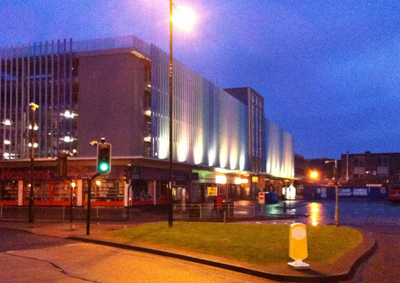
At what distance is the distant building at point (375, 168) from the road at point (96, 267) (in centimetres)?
10785

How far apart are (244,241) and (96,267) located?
5300mm

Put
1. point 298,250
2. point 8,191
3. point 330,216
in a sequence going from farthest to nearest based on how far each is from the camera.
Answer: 1. point 8,191
2. point 330,216
3. point 298,250

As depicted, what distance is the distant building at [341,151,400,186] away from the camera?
115m

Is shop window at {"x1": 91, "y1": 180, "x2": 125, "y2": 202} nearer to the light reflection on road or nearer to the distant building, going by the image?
the light reflection on road

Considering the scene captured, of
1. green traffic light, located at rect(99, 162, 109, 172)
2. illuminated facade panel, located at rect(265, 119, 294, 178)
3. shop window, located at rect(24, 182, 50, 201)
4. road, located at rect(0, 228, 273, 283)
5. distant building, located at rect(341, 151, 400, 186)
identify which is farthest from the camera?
distant building, located at rect(341, 151, 400, 186)

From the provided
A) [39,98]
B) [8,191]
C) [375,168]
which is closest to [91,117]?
[39,98]

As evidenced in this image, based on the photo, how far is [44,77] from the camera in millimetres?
46125

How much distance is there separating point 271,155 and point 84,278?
8352cm

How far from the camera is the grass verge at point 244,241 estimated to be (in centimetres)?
1245

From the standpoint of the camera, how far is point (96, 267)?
11.4 m

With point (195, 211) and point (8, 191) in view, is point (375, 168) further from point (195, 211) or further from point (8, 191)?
point (195, 211)

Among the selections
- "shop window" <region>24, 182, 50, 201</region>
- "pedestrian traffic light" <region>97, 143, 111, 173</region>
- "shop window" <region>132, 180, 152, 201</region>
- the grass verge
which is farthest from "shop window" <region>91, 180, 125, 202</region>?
"pedestrian traffic light" <region>97, 143, 111, 173</region>

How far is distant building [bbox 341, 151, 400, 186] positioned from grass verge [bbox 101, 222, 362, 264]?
10207 centimetres

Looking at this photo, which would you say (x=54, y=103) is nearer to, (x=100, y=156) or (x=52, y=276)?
(x=100, y=156)
